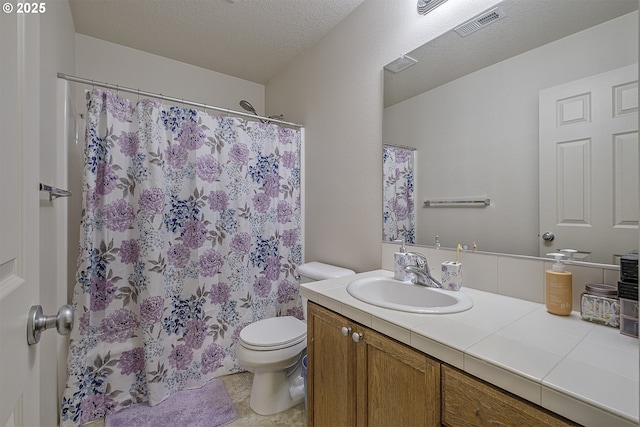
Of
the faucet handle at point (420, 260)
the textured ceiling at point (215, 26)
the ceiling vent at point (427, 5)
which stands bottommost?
the faucet handle at point (420, 260)

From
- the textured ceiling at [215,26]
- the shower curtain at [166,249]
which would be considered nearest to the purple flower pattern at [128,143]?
the shower curtain at [166,249]

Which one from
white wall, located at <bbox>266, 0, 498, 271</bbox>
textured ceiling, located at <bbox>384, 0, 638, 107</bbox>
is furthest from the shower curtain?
textured ceiling, located at <bbox>384, 0, 638, 107</bbox>

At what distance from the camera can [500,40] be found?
1.14 meters

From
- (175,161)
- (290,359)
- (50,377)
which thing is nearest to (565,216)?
(290,359)

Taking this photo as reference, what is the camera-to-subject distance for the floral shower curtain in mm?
1502

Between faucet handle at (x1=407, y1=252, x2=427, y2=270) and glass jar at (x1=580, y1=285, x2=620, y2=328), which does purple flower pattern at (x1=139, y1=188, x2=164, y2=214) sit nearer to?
faucet handle at (x1=407, y1=252, x2=427, y2=270)

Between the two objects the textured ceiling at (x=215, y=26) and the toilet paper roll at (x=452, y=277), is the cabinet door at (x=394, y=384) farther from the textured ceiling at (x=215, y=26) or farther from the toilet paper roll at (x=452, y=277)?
the textured ceiling at (x=215, y=26)

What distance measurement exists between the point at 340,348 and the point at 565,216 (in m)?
0.94

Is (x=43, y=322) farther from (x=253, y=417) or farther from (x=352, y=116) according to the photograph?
(x=352, y=116)

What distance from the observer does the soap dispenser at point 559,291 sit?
0.88 meters

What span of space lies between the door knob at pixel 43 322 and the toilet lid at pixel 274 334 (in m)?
1.10

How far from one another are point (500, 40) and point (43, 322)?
1.68 meters

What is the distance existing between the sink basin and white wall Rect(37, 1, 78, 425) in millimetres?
1344

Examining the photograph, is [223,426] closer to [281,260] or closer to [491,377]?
[281,260]
